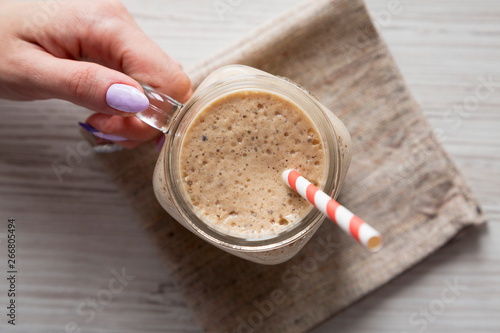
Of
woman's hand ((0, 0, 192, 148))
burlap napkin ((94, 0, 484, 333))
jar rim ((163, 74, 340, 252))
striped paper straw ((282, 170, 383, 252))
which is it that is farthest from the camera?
burlap napkin ((94, 0, 484, 333))

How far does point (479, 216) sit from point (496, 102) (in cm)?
31

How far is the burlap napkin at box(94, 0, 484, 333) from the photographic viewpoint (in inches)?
40.3

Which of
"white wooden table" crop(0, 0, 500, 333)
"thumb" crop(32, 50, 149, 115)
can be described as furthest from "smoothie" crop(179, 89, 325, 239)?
"white wooden table" crop(0, 0, 500, 333)

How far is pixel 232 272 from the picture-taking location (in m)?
1.03

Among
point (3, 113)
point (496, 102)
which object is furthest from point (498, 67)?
point (3, 113)

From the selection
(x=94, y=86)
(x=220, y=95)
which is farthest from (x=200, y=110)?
(x=94, y=86)

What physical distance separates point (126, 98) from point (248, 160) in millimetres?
243

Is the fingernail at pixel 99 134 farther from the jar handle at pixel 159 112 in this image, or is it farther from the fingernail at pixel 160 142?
the jar handle at pixel 159 112

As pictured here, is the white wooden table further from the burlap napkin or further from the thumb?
the thumb

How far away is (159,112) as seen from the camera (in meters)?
0.80

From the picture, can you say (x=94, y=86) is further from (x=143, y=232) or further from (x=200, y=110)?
(x=143, y=232)

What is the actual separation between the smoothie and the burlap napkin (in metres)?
0.27

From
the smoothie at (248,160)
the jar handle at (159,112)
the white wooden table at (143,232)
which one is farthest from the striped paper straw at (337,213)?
the white wooden table at (143,232)

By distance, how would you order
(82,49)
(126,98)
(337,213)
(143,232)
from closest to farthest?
(337,213)
(126,98)
(82,49)
(143,232)
